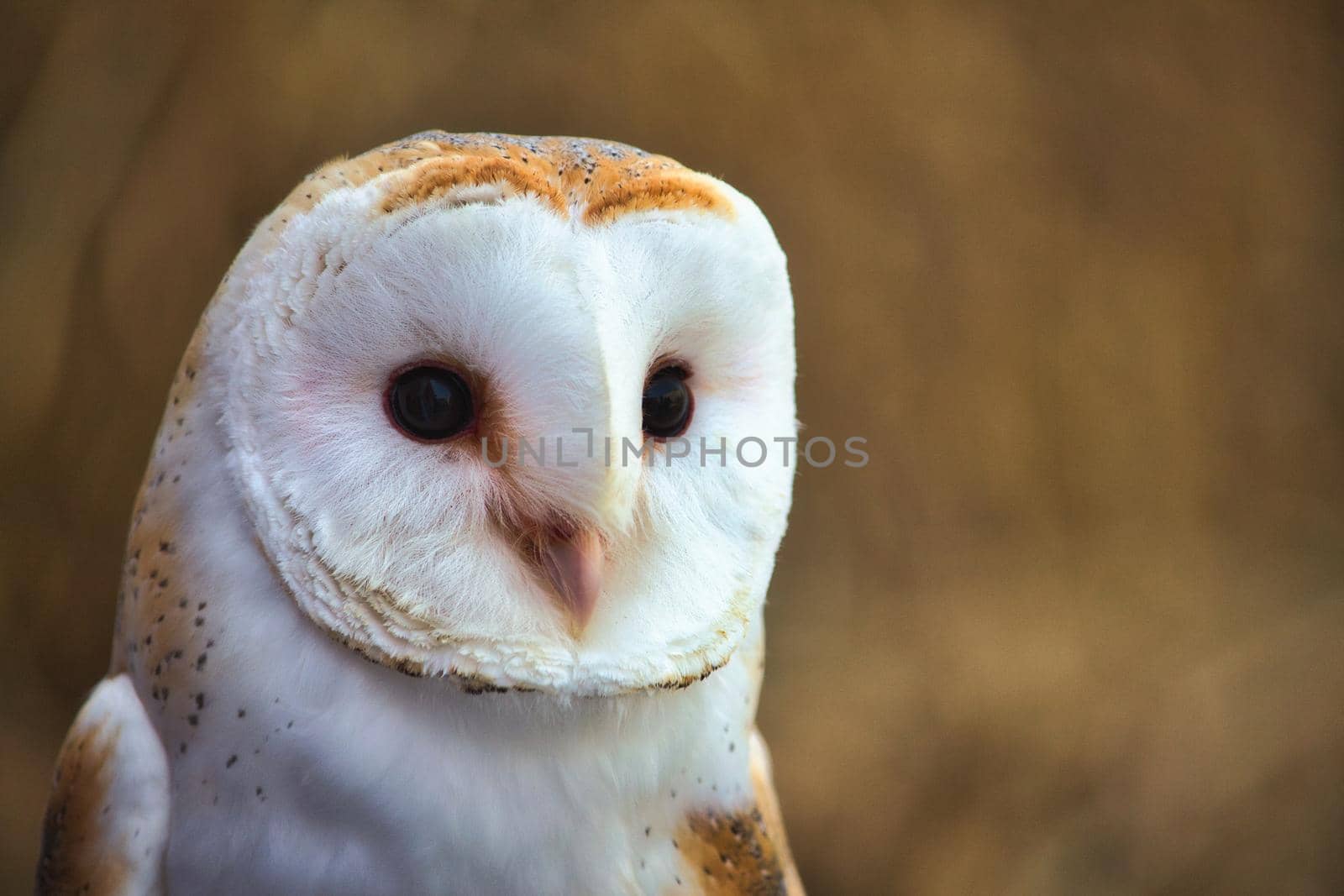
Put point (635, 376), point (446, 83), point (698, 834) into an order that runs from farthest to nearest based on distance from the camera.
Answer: point (446, 83)
point (698, 834)
point (635, 376)

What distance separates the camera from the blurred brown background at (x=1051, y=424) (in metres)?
1.47

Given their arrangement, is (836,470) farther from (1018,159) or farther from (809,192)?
(1018,159)

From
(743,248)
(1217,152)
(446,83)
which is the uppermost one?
(1217,152)

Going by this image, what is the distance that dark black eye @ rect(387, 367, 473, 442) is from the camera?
2.09 feet

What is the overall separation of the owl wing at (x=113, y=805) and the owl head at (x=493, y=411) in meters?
0.19

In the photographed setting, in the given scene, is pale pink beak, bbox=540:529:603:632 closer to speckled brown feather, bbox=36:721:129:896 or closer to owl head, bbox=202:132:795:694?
owl head, bbox=202:132:795:694

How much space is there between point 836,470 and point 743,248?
89 centimetres

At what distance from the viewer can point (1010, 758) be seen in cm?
156

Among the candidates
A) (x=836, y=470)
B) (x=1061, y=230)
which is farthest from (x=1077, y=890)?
→ (x=1061, y=230)

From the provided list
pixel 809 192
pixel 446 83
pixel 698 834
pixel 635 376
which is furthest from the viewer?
pixel 809 192

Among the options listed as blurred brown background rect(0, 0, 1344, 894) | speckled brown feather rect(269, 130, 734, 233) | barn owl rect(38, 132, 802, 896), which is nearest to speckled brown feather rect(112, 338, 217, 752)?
barn owl rect(38, 132, 802, 896)

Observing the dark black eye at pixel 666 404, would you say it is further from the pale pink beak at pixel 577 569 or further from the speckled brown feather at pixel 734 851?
the speckled brown feather at pixel 734 851

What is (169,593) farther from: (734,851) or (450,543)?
(734,851)

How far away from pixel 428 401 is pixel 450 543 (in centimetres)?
9
